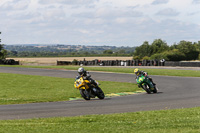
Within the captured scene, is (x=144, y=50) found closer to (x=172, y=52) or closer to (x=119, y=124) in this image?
(x=172, y=52)

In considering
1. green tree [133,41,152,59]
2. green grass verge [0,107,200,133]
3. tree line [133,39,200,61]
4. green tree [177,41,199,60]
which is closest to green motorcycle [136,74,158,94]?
green grass verge [0,107,200,133]

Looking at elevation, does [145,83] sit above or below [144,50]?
below

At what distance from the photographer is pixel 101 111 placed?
45.9 ft

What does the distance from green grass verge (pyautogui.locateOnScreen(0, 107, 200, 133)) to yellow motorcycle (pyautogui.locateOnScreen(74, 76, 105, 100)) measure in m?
A: 6.19

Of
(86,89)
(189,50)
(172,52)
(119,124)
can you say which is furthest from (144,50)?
Answer: (119,124)

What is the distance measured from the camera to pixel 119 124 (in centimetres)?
1020

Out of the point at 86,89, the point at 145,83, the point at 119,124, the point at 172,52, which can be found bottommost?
the point at 119,124

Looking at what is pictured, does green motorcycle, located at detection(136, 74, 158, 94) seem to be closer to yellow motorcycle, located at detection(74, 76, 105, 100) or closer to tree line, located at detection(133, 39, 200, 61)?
yellow motorcycle, located at detection(74, 76, 105, 100)

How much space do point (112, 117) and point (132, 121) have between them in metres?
1.11

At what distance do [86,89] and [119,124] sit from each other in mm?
8468

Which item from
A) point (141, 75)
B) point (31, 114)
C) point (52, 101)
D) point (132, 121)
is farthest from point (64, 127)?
point (141, 75)

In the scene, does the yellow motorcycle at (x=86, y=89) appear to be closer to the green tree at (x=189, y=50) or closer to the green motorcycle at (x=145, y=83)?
the green motorcycle at (x=145, y=83)

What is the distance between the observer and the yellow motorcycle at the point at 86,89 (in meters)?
18.2

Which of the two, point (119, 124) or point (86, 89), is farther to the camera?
point (86, 89)
